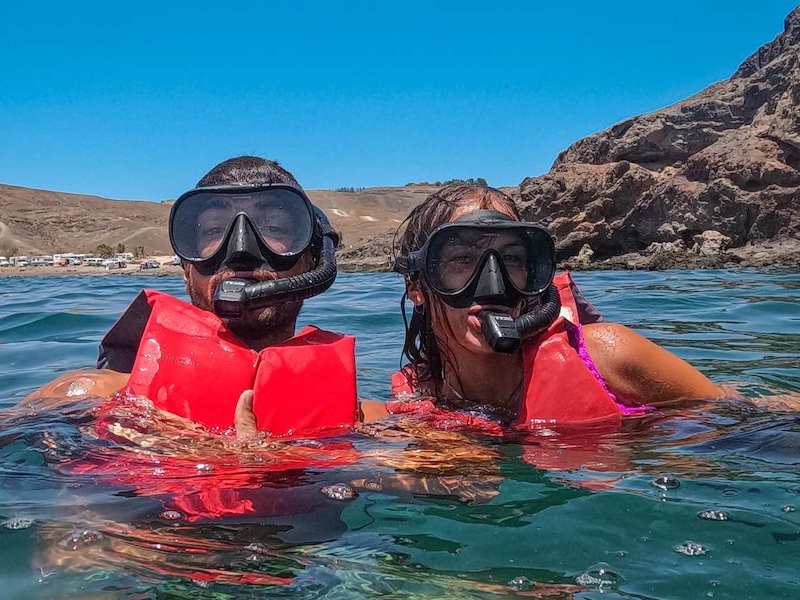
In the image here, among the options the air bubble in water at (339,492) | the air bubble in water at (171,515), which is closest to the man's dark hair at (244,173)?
the air bubble in water at (339,492)

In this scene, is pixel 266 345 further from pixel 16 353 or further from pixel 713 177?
pixel 713 177

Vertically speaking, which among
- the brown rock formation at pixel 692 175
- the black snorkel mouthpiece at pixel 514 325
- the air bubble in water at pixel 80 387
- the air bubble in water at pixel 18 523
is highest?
the brown rock formation at pixel 692 175

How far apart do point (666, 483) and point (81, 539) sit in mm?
1617

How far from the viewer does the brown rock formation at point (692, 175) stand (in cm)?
1745

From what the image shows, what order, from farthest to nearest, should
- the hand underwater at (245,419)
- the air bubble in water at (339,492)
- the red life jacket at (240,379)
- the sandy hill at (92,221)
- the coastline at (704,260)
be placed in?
the sandy hill at (92,221), the coastline at (704,260), the red life jacket at (240,379), the hand underwater at (245,419), the air bubble in water at (339,492)

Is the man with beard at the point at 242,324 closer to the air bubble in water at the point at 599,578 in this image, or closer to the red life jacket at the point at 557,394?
the red life jacket at the point at 557,394

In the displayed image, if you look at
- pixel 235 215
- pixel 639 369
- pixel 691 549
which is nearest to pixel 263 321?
pixel 235 215

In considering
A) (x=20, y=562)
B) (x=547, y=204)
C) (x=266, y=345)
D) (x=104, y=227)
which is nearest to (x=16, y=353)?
(x=266, y=345)

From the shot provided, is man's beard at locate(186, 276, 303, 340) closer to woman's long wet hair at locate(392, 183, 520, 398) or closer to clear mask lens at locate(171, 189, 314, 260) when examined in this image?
clear mask lens at locate(171, 189, 314, 260)

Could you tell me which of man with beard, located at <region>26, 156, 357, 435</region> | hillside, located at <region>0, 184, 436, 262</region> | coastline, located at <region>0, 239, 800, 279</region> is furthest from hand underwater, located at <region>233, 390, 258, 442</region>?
hillside, located at <region>0, 184, 436, 262</region>

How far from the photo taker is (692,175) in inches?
770

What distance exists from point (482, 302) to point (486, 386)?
44 cm

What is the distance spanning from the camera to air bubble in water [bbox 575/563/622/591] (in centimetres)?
168

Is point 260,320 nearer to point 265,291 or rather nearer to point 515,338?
point 265,291
